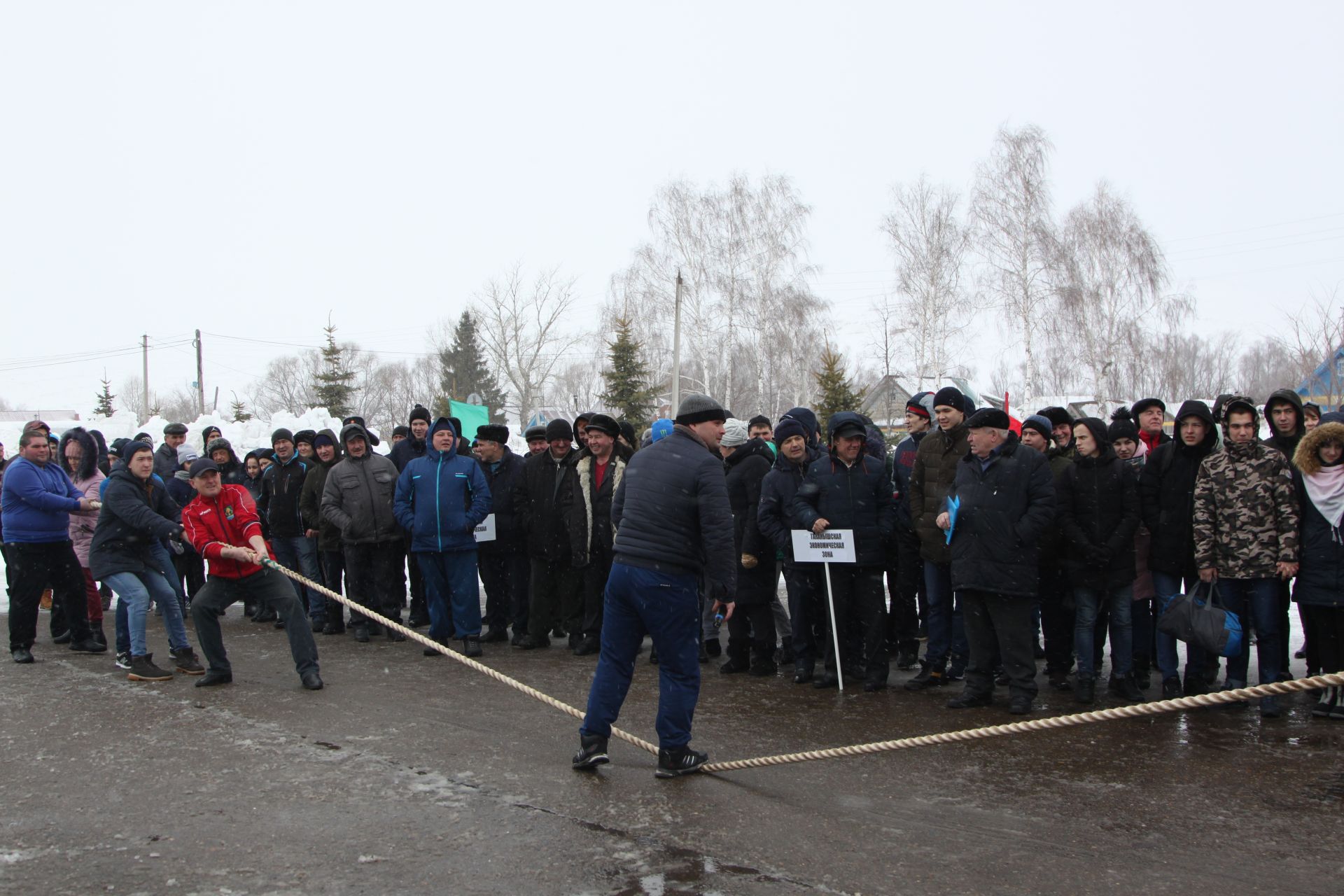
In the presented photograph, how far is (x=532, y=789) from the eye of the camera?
526cm

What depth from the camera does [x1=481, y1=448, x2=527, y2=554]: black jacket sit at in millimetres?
9727

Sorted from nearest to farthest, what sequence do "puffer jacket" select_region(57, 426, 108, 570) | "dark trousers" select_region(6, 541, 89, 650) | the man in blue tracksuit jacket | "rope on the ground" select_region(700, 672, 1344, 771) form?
"rope on the ground" select_region(700, 672, 1344, 771)
"dark trousers" select_region(6, 541, 89, 650)
the man in blue tracksuit jacket
"puffer jacket" select_region(57, 426, 108, 570)

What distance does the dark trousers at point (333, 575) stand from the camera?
10416mm

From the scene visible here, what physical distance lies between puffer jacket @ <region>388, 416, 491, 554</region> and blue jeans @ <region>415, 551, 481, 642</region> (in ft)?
0.36

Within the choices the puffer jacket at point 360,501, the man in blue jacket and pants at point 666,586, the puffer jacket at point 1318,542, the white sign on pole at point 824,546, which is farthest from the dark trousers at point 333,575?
the puffer jacket at point 1318,542

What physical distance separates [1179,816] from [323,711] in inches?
205

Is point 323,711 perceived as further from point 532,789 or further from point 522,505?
point 522,505

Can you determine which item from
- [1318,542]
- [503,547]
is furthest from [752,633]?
[1318,542]

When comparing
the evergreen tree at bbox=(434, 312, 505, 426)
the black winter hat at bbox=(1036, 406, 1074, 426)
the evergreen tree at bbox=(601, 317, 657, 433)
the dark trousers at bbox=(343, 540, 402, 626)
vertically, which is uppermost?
the evergreen tree at bbox=(434, 312, 505, 426)

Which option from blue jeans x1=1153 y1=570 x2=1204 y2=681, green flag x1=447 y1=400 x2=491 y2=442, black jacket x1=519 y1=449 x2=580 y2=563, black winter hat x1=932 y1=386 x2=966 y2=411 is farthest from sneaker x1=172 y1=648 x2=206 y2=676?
green flag x1=447 y1=400 x2=491 y2=442

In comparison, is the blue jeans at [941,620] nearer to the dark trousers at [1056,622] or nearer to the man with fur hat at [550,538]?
the dark trousers at [1056,622]

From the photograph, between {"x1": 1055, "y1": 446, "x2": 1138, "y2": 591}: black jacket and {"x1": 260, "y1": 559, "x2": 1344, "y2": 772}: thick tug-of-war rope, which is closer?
{"x1": 260, "y1": 559, "x2": 1344, "y2": 772}: thick tug-of-war rope

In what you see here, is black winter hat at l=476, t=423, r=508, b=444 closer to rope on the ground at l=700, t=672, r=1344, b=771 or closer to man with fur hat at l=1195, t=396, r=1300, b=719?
rope on the ground at l=700, t=672, r=1344, b=771

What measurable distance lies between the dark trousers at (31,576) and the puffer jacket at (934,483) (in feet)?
24.2
